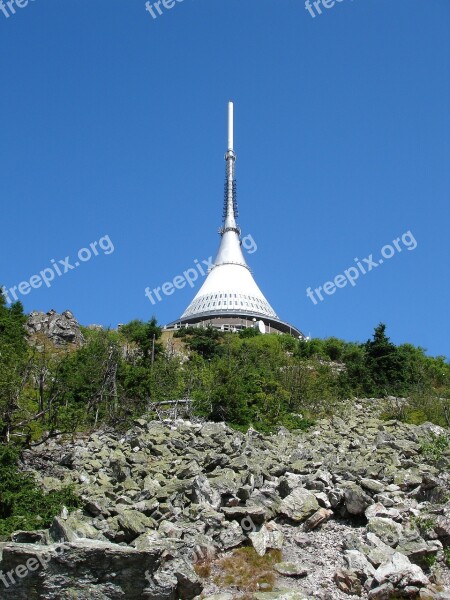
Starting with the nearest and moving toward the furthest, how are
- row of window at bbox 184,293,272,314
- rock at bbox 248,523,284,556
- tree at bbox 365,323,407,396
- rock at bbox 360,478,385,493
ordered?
rock at bbox 248,523,284,556
rock at bbox 360,478,385,493
tree at bbox 365,323,407,396
row of window at bbox 184,293,272,314

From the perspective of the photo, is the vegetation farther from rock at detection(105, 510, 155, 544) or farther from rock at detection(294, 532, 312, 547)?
rock at detection(294, 532, 312, 547)

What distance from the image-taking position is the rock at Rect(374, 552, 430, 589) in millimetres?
9430

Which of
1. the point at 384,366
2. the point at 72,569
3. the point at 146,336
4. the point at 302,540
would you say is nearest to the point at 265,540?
the point at 302,540

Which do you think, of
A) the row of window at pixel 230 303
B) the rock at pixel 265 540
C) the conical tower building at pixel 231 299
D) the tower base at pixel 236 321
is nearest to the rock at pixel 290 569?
the rock at pixel 265 540

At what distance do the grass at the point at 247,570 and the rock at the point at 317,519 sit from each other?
98cm

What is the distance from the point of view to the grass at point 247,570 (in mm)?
9945

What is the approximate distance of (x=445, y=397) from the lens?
83.8ft

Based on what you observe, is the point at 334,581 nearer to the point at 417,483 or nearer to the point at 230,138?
the point at 417,483

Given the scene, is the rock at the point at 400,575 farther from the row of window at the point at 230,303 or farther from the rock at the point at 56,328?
the row of window at the point at 230,303

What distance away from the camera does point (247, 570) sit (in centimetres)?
1027

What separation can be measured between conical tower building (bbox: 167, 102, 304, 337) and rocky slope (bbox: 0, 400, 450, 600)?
96.5 feet

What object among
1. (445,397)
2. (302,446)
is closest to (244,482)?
(302,446)

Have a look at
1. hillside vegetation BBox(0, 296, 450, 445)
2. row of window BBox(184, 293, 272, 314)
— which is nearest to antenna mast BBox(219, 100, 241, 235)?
row of window BBox(184, 293, 272, 314)

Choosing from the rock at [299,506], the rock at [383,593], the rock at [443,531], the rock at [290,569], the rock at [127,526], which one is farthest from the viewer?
the rock at [299,506]
